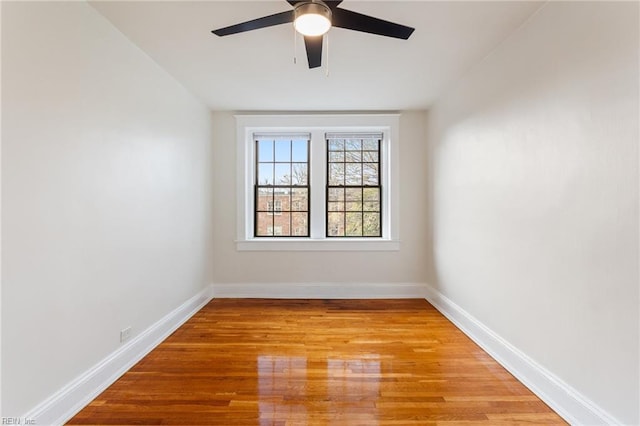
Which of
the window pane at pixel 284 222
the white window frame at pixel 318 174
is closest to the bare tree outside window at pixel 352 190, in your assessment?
the white window frame at pixel 318 174

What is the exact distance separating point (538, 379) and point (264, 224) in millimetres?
3387

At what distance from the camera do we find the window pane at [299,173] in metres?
4.44

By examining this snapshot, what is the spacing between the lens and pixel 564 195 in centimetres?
186

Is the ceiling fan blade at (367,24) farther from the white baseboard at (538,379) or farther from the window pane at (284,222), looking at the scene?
the window pane at (284,222)

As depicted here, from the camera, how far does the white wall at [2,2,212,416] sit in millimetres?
1539

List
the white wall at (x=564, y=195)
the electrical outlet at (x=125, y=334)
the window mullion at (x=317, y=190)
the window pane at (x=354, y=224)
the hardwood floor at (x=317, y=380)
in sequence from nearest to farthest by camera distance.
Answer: the white wall at (x=564, y=195) → the hardwood floor at (x=317, y=380) → the electrical outlet at (x=125, y=334) → the window mullion at (x=317, y=190) → the window pane at (x=354, y=224)

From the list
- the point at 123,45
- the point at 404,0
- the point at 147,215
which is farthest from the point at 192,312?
the point at 404,0

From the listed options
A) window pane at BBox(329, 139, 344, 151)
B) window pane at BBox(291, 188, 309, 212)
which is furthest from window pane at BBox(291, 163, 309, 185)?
window pane at BBox(329, 139, 344, 151)

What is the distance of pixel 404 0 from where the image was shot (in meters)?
1.95

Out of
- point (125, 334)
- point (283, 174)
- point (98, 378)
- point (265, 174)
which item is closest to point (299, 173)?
point (283, 174)

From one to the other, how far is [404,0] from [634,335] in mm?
2175

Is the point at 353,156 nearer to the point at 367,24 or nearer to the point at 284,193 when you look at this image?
the point at 284,193

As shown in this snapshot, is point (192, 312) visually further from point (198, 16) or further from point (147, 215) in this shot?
point (198, 16)

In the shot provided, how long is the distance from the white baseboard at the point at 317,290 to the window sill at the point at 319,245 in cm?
47
